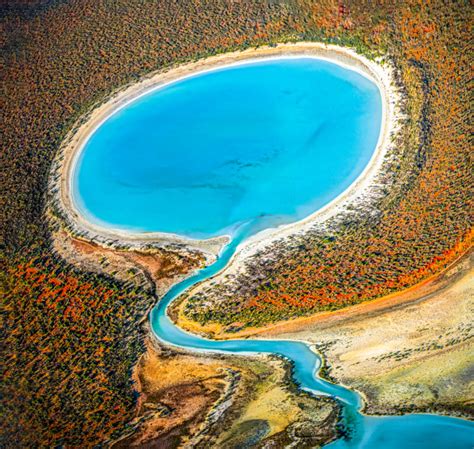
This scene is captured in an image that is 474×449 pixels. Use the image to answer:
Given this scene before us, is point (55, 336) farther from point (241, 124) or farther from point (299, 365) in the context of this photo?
point (241, 124)

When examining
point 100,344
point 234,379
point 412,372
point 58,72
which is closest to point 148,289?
point 100,344

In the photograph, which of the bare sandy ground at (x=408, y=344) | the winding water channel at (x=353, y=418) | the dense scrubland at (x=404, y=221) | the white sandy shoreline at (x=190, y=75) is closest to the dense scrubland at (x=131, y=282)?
the dense scrubland at (x=404, y=221)

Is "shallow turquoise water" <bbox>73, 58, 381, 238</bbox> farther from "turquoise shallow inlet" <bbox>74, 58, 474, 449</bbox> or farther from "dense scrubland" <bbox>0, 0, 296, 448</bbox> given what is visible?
"dense scrubland" <bbox>0, 0, 296, 448</bbox>

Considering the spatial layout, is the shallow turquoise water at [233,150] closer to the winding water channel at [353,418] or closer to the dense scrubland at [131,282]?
the dense scrubland at [131,282]

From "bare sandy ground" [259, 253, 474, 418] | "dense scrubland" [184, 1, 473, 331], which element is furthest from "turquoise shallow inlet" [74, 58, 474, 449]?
"bare sandy ground" [259, 253, 474, 418]

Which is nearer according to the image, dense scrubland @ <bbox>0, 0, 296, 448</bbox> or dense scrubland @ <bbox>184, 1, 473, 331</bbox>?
dense scrubland @ <bbox>0, 0, 296, 448</bbox>

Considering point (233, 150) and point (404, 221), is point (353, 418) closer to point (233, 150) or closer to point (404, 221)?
point (404, 221)
